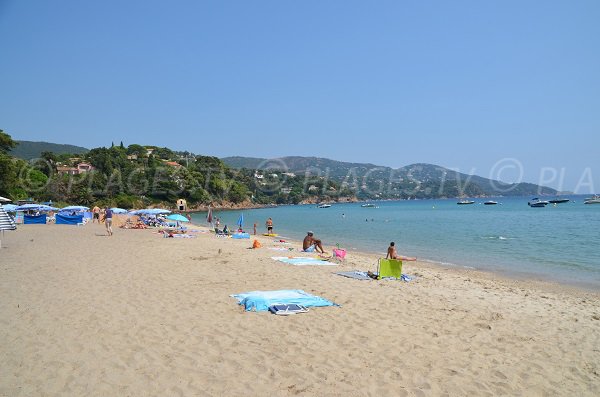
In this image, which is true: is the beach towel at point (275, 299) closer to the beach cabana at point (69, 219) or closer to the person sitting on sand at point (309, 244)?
the person sitting on sand at point (309, 244)

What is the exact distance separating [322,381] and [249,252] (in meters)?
11.6

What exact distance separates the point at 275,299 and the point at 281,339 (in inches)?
73.9

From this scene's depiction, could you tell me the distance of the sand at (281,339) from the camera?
14.0 ft

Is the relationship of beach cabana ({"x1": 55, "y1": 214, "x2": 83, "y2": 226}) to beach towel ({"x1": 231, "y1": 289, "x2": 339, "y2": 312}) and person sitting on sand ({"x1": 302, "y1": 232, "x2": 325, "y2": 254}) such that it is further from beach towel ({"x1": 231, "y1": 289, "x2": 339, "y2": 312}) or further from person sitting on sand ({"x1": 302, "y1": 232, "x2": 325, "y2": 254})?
beach towel ({"x1": 231, "y1": 289, "x2": 339, "y2": 312})

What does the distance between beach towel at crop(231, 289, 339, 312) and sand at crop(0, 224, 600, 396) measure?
0.95 ft

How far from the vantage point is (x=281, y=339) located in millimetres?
5602

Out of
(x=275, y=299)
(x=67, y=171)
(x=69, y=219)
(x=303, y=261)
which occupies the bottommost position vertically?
(x=69, y=219)

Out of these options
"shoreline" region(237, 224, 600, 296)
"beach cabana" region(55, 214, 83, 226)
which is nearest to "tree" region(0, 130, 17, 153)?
"beach cabana" region(55, 214, 83, 226)

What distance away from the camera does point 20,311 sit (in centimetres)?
658

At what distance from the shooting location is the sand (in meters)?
4.27

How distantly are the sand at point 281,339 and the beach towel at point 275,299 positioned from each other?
289 millimetres

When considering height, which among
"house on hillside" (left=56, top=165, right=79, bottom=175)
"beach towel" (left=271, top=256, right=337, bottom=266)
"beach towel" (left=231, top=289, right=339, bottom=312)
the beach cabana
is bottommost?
the beach cabana

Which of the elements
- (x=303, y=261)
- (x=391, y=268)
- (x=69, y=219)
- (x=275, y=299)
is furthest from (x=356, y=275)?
(x=69, y=219)

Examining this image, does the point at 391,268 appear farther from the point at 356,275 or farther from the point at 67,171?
the point at 67,171
